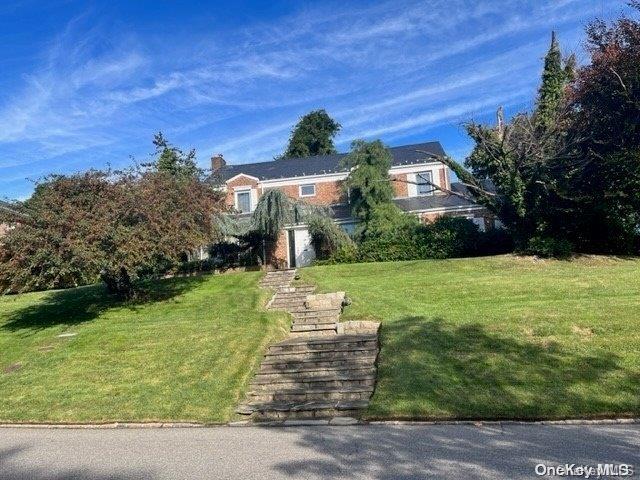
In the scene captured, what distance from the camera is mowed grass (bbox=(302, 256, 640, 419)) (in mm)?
8766

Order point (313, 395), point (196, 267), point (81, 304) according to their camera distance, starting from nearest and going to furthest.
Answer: point (313, 395) → point (81, 304) → point (196, 267)

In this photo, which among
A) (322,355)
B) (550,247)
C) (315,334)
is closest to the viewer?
(322,355)

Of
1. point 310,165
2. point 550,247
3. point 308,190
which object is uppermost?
point 310,165

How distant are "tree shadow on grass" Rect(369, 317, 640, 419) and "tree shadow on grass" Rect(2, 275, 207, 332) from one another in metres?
11.0

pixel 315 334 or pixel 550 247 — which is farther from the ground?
pixel 550 247

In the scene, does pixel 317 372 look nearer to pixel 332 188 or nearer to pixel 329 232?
pixel 329 232

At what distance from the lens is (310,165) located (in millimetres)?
37938

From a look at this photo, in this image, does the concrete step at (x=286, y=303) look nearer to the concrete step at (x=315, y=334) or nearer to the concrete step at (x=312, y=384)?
the concrete step at (x=315, y=334)

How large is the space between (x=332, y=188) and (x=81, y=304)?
19.5 meters

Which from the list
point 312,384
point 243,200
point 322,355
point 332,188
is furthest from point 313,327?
point 243,200

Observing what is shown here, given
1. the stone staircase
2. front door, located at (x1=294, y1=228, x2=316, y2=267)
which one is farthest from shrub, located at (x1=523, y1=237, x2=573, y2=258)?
front door, located at (x1=294, y1=228, x2=316, y2=267)

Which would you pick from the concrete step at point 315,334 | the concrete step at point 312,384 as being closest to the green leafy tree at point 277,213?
the concrete step at point 315,334

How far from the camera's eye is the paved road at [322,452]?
6.12 m

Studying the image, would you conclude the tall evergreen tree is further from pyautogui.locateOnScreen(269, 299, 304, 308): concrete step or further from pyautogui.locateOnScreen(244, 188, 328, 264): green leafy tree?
pyautogui.locateOnScreen(269, 299, 304, 308): concrete step
